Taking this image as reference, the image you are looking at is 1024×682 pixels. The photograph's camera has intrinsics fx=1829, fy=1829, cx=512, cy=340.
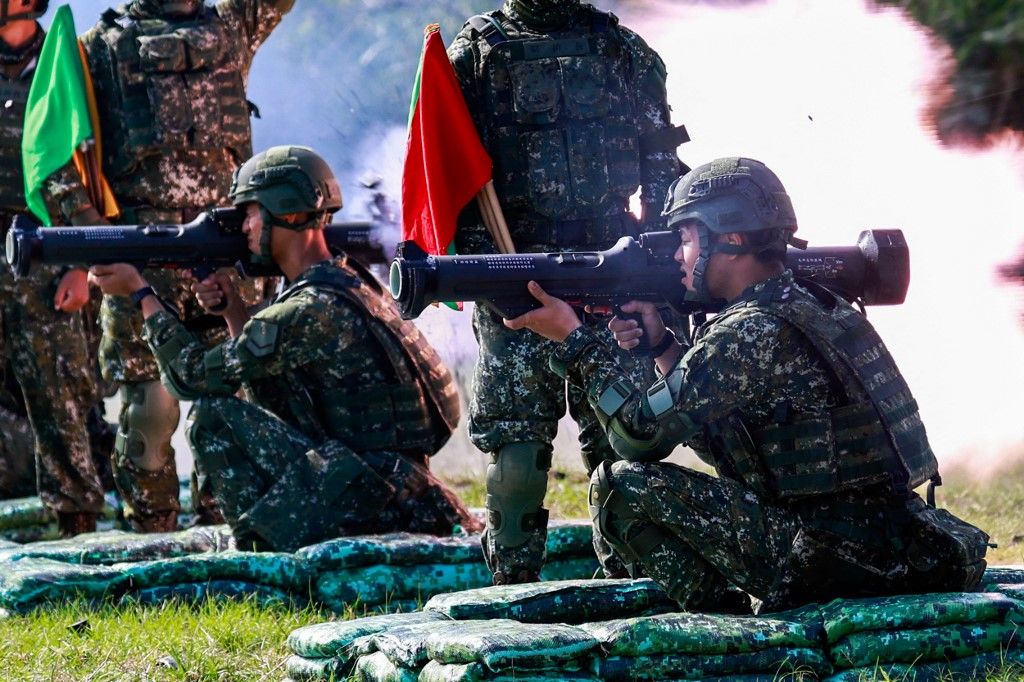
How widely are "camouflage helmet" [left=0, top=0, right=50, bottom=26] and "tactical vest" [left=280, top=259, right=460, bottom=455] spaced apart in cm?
266

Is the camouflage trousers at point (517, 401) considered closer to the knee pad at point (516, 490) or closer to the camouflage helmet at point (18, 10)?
the knee pad at point (516, 490)

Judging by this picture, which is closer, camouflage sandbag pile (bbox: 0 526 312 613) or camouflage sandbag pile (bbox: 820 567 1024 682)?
camouflage sandbag pile (bbox: 820 567 1024 682)

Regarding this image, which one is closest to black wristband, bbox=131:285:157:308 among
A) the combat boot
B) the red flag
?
the red flag

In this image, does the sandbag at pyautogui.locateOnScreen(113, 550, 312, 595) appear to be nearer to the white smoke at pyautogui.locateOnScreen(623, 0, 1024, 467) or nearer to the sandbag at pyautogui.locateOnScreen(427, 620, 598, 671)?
the sandbag at pyautogui.locateOnScreen(427, 620, 598, 671)

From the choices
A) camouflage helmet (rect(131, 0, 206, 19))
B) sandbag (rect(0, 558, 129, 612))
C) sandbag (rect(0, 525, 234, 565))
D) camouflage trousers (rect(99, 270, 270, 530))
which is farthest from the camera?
camouflage helmet (rect(131, 0, 206, 19))

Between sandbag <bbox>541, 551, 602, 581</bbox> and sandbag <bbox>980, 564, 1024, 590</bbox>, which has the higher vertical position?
sandbag <bbox>980, 564, 1024, 590</bbox>

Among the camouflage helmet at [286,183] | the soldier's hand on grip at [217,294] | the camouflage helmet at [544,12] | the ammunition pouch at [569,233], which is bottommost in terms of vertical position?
the soldier's hand on grip at [217,294]

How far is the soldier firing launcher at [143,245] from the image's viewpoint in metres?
6.94

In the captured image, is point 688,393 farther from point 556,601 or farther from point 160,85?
point 160,85

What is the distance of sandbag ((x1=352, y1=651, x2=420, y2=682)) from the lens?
4.86 metres

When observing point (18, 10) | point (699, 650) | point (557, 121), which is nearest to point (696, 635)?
point (699, 650)

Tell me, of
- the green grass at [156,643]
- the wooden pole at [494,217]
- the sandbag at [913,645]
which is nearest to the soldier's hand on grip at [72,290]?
the green grass at [156,643]

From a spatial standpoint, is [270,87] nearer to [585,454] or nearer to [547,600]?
[585,454]

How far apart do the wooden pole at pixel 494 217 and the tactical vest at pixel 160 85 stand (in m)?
2.29
